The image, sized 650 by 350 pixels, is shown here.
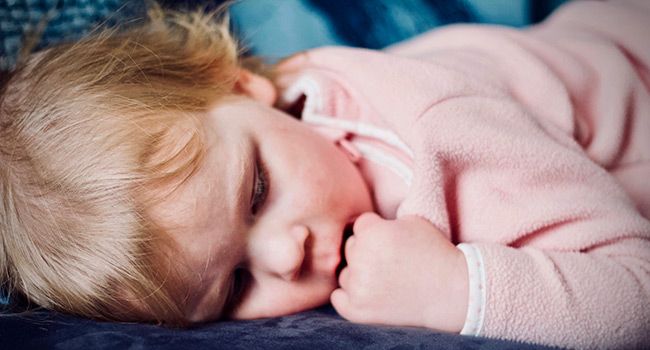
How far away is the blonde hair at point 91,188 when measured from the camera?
77 cm

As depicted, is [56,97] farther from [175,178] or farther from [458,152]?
[458,152]

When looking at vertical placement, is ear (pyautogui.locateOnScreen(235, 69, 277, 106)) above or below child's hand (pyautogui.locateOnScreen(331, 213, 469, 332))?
above

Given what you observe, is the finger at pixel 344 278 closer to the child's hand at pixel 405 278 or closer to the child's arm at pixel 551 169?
the child's hand at pixel 405 278

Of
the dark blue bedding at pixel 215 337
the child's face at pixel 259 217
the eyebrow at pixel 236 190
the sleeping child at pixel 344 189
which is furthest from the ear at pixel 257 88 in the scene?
the dark blue bedding at pixel 215 337

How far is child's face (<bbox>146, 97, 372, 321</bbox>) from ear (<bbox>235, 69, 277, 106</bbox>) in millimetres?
133

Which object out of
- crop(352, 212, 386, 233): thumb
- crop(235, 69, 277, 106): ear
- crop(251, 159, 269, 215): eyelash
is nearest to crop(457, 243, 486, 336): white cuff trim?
crop(352, 212, 386, 233): thumb

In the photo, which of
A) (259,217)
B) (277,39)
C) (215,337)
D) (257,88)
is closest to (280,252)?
(259,217)

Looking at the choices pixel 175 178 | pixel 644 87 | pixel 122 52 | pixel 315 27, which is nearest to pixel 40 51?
pixel 122 52

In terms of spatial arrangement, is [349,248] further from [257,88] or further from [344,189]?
[257,88]

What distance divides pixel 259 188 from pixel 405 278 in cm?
25

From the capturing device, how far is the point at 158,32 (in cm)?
116

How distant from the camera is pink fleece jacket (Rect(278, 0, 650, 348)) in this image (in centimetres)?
77

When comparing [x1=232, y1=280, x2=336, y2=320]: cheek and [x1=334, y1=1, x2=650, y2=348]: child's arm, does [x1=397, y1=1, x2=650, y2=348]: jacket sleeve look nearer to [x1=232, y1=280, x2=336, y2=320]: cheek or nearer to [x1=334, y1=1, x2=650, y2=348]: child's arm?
[x1=334, y1=1, x2=650, y2=348]: child's arm

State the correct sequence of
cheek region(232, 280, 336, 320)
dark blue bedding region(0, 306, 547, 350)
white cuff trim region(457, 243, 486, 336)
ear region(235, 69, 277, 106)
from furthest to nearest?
1. ear region(235, 69, 277, 106)
2. cheek region(232, 280, 336, 320)
3. white cuff trim region(457, 243, 486, 336)
4. dark blue bedding region(0, 306, 547, 350)
